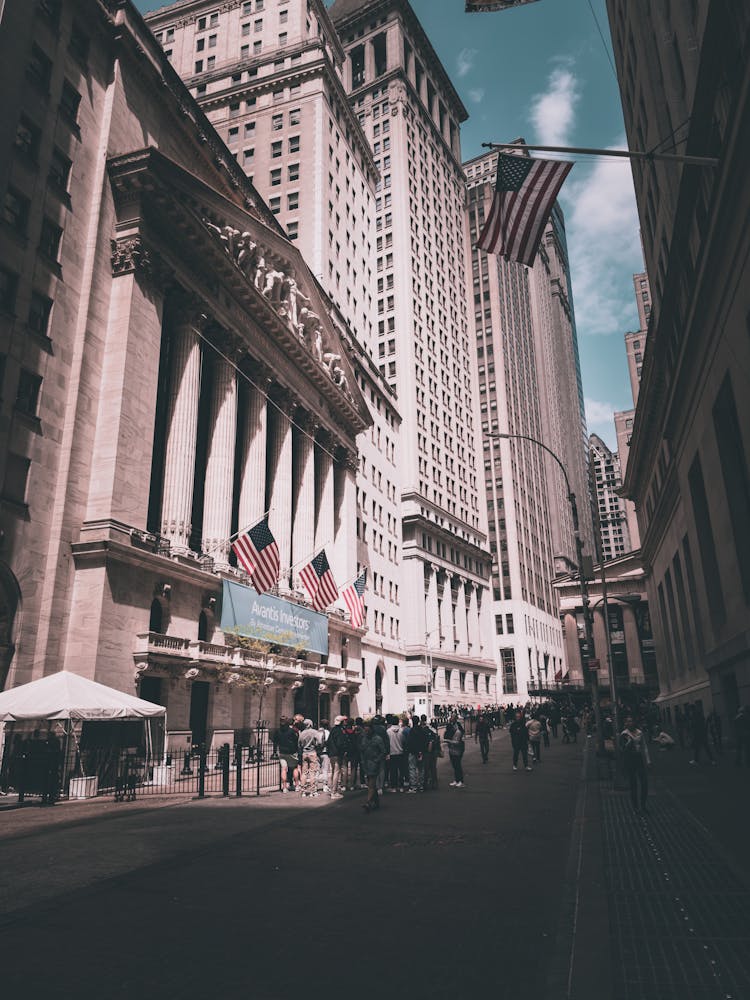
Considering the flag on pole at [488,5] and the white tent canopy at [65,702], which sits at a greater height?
the flag on pole at [488,5]

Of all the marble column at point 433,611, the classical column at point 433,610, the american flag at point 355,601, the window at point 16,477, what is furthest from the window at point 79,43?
the marble column at point 433,611

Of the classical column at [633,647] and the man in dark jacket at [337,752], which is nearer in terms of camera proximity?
the man in dark jacket at [337,752]

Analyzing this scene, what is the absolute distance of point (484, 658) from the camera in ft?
320

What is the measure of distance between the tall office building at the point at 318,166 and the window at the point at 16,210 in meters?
34.4

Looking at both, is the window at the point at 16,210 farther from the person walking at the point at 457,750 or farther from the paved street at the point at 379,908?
the person walking at the point at 457,750

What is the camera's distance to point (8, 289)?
25797 mm

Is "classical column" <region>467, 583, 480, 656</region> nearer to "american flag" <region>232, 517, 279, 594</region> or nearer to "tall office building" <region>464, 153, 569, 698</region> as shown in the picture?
"tall office building" <region>464, 153, 569, 698</region>

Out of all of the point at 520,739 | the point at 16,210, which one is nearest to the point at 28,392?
Result: the point at 16,210

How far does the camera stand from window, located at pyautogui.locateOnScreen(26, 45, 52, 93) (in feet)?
92.4

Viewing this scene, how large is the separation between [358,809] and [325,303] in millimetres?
42069

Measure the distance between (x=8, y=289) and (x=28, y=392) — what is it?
3.80 meters

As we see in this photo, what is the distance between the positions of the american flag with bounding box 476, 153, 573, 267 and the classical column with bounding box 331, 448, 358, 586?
37900 millimetres


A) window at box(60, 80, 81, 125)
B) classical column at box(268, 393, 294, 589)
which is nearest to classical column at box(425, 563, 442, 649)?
classical column at box(268, 393, 294, 589)

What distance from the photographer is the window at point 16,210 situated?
2614 cm
